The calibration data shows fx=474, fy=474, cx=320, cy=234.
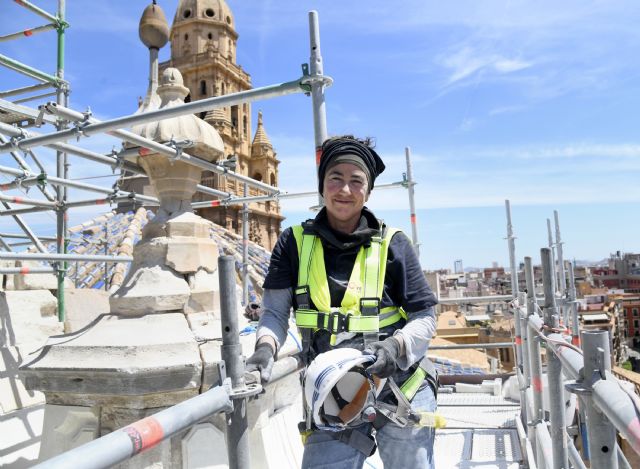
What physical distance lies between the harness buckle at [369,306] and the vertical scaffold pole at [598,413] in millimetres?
794

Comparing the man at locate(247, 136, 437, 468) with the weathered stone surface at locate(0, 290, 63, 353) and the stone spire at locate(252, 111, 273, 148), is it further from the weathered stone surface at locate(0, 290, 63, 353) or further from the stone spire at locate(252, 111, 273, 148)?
the stone spire at locate(252, 111, 273, 148)

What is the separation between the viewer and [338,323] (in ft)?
6.48

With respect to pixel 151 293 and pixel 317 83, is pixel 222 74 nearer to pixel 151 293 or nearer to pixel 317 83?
pixel 317 83

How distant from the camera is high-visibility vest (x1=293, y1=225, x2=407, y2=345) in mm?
1978

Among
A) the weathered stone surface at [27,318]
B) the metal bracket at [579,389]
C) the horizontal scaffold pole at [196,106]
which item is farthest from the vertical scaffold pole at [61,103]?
the metal bracket at [579,389]

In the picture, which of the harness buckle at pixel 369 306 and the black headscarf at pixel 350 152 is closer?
the harness buckle at pixel 369 306

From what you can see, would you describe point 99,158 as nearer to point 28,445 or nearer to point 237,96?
point 237,96

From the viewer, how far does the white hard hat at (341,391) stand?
174 centimetres

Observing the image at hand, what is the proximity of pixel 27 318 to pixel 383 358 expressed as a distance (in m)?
4.81

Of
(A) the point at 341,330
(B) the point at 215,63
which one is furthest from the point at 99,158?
(B) the point at 215,63

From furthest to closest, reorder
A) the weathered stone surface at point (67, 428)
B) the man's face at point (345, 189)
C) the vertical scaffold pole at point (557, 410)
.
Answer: the weathered stone surface at point (67, 428)
the vertical scaffold pole at point (557, 410)
the man's face at point (345, 189)

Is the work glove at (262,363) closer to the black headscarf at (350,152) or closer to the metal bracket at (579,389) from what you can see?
the black headscarf at (350,152)

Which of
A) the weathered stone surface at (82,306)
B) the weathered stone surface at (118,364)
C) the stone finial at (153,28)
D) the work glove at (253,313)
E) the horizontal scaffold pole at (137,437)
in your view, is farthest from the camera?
the weathered stone surface at (82,306)

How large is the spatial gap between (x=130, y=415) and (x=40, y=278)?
3899 millimetres
